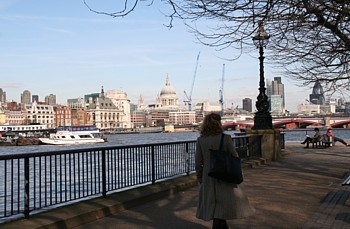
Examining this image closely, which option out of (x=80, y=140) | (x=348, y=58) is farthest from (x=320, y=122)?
(x=348, y=58)

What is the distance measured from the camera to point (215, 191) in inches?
221

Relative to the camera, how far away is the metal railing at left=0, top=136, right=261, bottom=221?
278 inches

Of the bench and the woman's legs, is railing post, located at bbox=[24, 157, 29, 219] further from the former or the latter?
the bench

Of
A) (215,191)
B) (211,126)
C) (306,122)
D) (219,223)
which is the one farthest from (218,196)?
(306,122)

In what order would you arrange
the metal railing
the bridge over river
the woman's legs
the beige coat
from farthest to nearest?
the bridge over river
the metal railing
the woman's legs
the beige coat

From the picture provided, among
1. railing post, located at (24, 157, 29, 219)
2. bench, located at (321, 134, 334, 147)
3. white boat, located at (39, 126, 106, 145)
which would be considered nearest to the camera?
railing post, located at (24, 157, 29, 219)

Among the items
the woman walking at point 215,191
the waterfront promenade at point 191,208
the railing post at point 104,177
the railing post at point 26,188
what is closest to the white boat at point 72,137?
the waterfront promenade at point 191,208

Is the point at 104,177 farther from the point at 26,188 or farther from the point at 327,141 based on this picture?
the point at 327,141

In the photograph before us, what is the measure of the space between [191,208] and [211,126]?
283cm

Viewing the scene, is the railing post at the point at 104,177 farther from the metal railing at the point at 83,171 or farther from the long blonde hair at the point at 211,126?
the long blonde hair at the point at 211,126

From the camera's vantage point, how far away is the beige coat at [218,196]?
5586 mm

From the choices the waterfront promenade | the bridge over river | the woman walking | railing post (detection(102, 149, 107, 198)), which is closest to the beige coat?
the woman walking

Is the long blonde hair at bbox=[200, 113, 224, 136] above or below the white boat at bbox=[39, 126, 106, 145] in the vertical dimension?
above

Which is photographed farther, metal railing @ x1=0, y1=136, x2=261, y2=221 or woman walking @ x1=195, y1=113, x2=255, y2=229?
metal railing @ x1=0, y1=136, x2=261, y2=221
